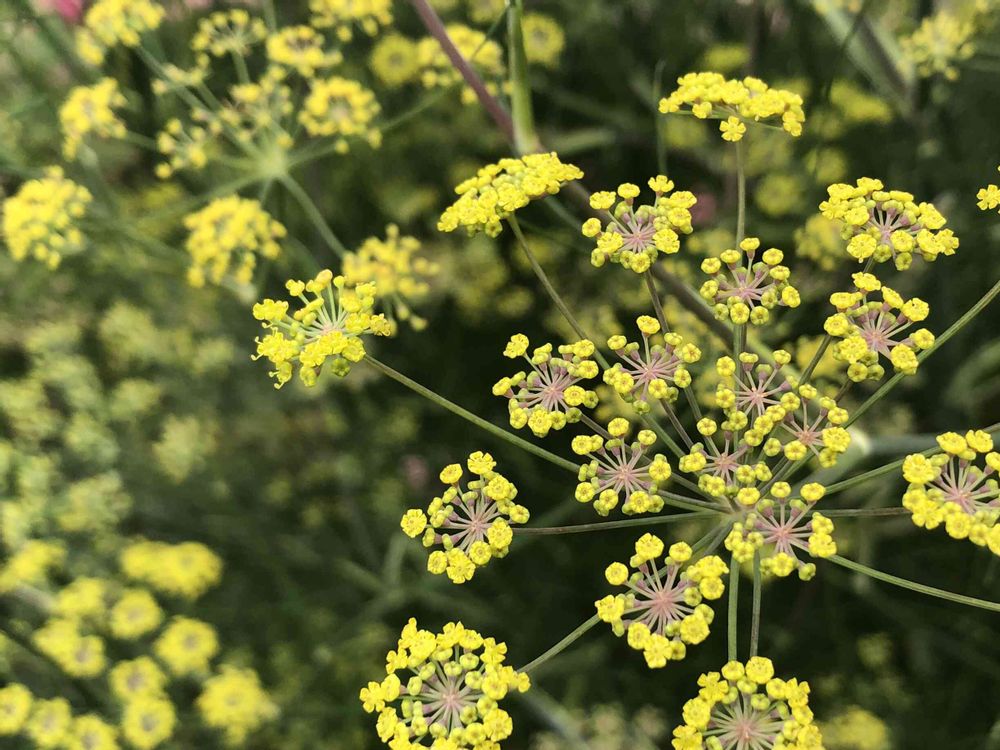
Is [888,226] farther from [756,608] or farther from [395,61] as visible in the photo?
[395,61]

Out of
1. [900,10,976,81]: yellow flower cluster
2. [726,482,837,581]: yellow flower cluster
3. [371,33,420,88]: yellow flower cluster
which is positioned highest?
[371,33,420,88]: yellow flower cluster

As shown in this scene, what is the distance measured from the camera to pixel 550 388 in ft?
3.41

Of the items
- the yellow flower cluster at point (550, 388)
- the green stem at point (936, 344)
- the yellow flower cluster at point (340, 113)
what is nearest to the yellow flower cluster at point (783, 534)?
the green stem at point (936, 344)

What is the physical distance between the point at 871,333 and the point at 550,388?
0.43 metres

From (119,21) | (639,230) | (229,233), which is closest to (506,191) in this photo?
(639,230)

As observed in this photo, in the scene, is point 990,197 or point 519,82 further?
point 519,82

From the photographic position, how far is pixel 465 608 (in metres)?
2.24

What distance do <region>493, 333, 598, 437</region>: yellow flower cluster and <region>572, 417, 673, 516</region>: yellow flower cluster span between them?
48mm

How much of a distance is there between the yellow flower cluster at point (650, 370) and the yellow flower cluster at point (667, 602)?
0.18m

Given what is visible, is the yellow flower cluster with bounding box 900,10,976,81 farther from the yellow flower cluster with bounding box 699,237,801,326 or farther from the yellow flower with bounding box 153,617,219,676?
the yellow flower with bounding box 153,617,219,676

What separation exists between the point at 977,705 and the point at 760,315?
6.13 feet

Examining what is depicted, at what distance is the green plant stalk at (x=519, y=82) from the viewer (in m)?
1.22

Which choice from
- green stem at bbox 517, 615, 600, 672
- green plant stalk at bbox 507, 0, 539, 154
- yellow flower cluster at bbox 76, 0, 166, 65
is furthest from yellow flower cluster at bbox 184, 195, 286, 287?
green stem at bbox 517, 615, 600, 672

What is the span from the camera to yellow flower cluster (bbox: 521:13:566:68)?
229 centimetres
